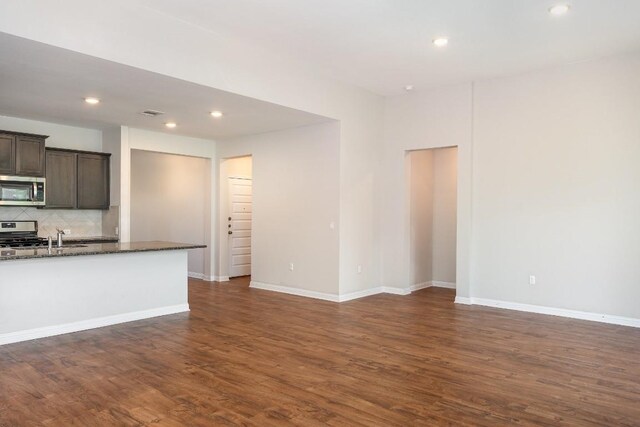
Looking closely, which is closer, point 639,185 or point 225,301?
point 639,185

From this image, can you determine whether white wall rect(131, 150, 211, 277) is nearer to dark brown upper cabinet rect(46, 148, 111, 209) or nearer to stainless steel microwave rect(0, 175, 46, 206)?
dark brown upper cabinet rect(46, 148, 111, 209)

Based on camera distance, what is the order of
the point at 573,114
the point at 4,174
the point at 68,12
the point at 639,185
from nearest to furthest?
1. the point at 68,12
2. the point at 639,185
3. the point at 573,114
4. the point at 4,174

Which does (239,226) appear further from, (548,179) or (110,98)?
(548,179)

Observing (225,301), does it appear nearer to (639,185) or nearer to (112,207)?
(112,207)

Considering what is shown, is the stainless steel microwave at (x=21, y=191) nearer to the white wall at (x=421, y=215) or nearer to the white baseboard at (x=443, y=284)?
the white wall at (x=421, y=215)

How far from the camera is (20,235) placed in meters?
6.86

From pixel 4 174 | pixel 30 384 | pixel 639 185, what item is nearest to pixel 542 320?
pixel 639 185

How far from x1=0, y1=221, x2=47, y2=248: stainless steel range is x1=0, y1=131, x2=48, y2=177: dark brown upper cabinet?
81cm

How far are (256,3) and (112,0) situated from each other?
4.12 feet

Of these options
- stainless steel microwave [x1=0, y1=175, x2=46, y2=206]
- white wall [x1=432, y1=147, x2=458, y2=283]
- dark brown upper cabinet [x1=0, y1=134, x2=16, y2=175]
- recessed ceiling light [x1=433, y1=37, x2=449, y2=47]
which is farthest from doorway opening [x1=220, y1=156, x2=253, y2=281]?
recessed ceiling light [x1=433, y1=37, x2=449, y2=47]

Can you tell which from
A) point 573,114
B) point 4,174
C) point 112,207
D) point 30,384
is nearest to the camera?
point 30,384

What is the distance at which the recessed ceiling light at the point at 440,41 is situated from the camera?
499 cm

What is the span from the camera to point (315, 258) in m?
7.10

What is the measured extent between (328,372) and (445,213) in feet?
16.2
